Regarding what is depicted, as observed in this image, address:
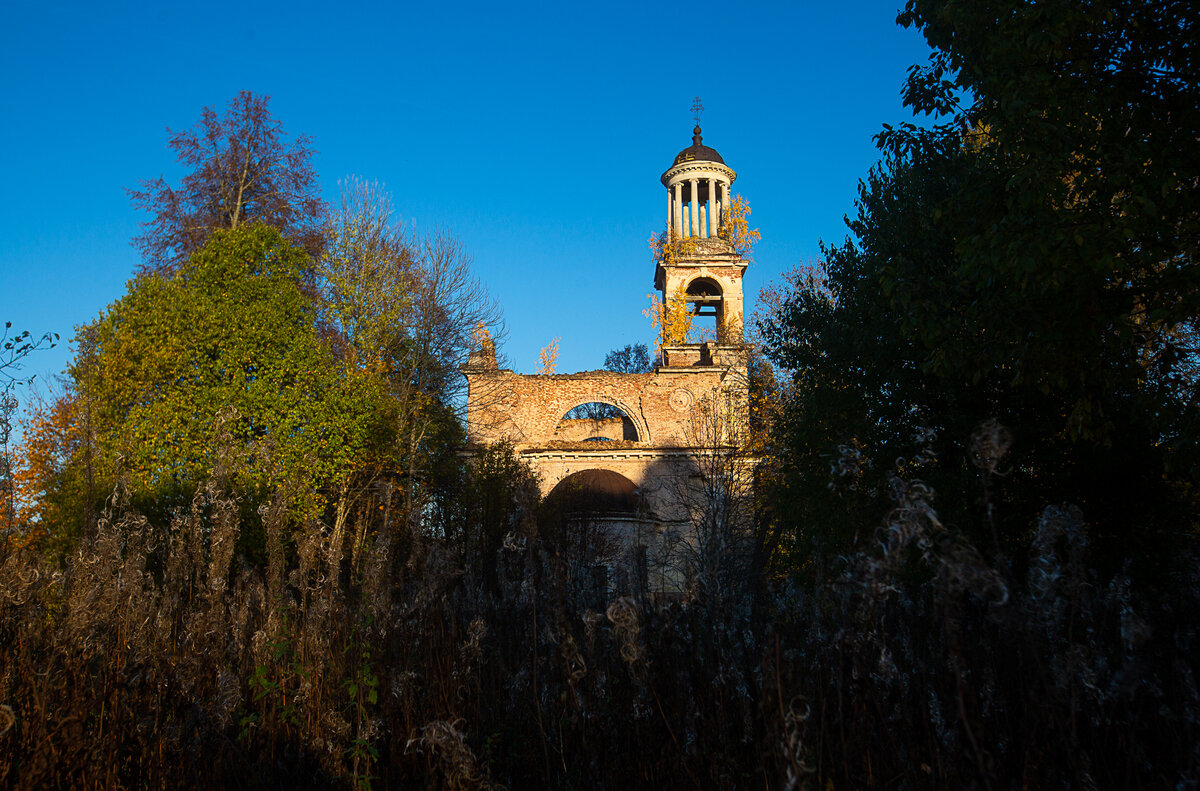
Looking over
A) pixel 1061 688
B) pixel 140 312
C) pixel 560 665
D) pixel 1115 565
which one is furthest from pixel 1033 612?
pixel 140 312

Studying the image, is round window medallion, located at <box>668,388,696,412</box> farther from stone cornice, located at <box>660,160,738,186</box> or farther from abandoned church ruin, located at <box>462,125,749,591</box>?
stone cornice, located at <box>660,160,738,186</box>

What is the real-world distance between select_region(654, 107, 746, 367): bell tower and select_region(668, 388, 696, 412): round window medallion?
182 cm

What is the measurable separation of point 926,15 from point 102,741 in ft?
39.0

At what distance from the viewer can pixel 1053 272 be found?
823cm

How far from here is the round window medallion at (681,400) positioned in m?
35.5

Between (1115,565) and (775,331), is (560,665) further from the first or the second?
(775,331)

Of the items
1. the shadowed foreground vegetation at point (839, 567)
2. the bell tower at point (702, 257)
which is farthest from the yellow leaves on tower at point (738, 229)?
the shadowed foreground vegetation at point (839, 567)

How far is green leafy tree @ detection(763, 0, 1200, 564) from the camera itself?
8336 mm

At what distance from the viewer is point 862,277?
15734 mm

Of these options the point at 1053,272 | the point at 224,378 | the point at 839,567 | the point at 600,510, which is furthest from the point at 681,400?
the point at 839,567

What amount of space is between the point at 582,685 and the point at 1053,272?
6317mm

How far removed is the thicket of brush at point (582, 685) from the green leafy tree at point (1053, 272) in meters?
1.62

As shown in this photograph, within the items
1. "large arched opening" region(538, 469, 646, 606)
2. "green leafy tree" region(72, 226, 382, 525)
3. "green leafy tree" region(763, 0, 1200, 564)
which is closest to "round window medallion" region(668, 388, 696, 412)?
"large arched opening" region(538, 469, 646, 606)

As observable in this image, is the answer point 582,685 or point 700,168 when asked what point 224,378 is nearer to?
point 582,685
